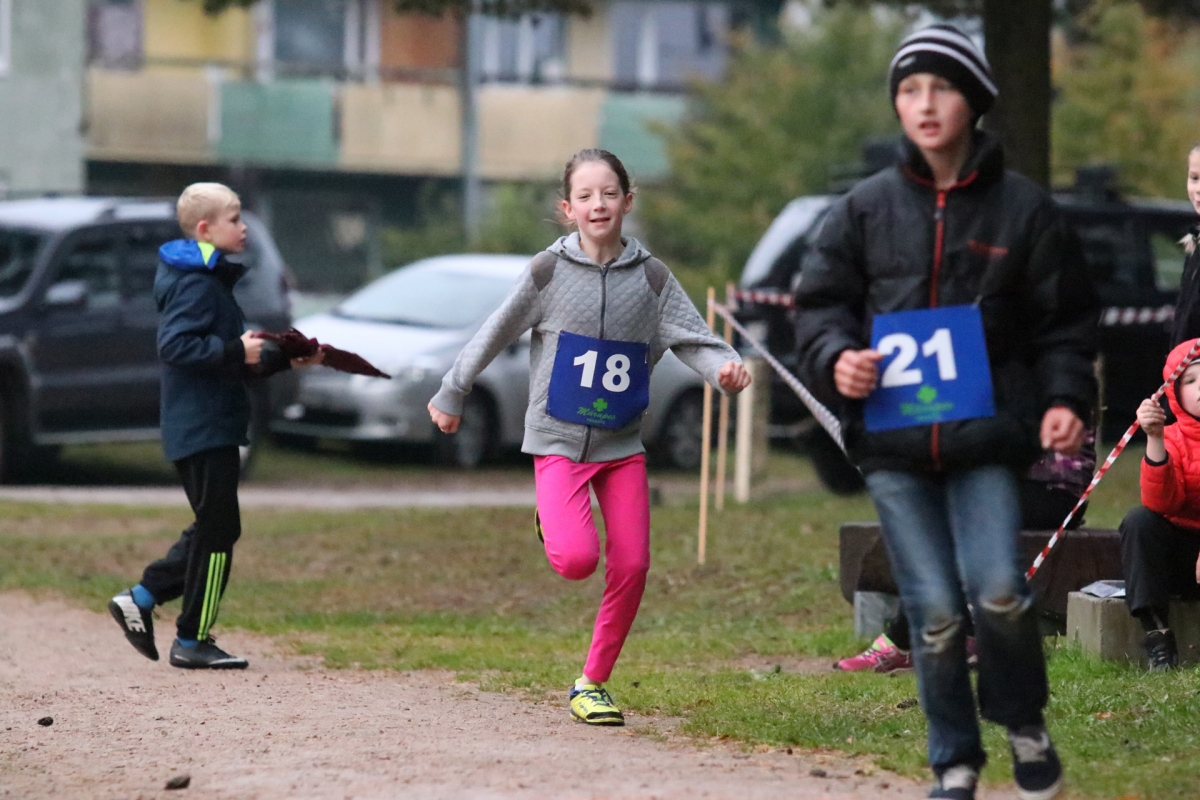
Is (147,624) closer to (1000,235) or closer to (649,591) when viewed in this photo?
(649,591)

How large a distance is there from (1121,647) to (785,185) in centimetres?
2236

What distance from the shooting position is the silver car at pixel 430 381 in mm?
17047

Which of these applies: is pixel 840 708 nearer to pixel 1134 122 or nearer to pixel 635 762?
pixel 635 762

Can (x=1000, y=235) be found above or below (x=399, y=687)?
above

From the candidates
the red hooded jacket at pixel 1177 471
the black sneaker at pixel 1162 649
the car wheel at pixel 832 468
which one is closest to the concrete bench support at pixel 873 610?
the black sneaker at pixel 1162 649

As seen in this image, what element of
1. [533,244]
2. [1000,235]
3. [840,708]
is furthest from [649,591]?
[533,244]

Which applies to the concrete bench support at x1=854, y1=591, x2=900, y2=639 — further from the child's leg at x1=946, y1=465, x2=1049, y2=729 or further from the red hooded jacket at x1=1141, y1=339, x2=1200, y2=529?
the child's leg at x1=946, y1=465, x2=1049, y2=729

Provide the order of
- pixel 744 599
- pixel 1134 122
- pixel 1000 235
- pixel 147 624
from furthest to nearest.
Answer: pixel 1134 122
pixel 744 599
pixel 147 624
pixel 1000 235

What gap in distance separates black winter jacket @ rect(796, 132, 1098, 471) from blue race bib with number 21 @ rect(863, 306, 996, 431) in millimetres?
26

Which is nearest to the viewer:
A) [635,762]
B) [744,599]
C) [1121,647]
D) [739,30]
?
[635,762]

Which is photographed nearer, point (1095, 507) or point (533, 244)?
point (1095, 507)

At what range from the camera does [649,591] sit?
10672 millimetres

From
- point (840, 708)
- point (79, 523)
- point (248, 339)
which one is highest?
point (248, 339)

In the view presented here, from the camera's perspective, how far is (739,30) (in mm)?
35406
